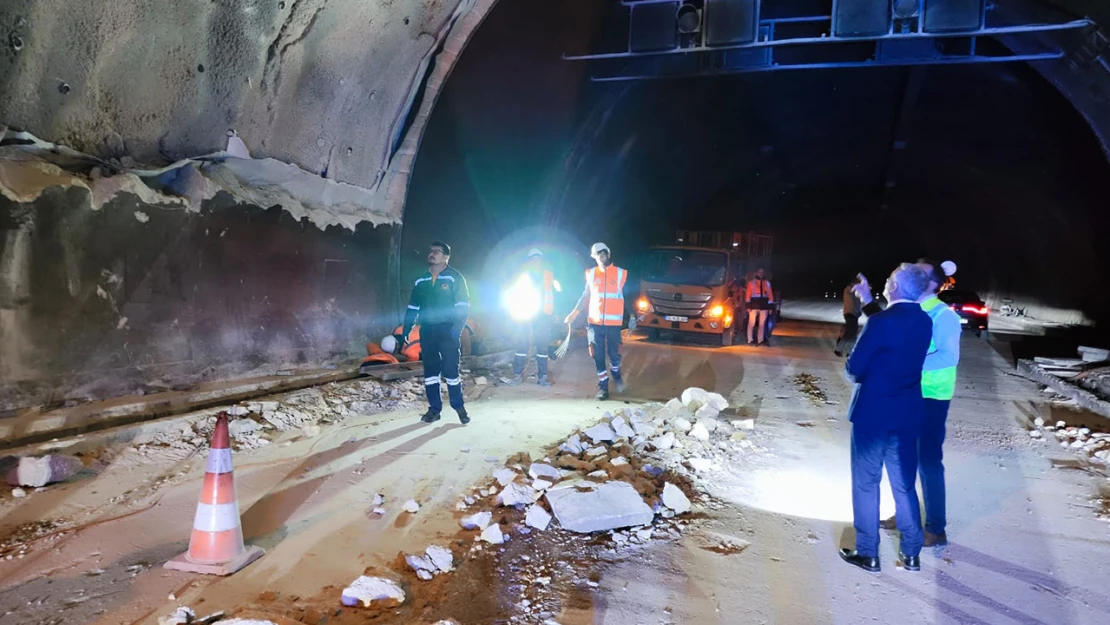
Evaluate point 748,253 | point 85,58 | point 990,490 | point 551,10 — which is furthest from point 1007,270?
point 85,58

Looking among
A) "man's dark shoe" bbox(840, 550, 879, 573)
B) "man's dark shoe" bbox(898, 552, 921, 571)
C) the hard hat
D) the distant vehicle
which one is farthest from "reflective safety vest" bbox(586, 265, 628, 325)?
the distant vehicle

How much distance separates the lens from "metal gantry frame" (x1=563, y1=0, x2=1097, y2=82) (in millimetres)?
10109

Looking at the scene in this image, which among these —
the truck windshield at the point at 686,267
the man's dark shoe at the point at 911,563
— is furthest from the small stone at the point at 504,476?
the truck windshield at the point at 686,267

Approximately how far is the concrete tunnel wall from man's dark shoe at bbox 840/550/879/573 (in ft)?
20.2

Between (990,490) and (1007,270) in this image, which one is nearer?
(990,490)

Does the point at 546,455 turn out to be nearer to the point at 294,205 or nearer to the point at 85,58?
the point at 294,205

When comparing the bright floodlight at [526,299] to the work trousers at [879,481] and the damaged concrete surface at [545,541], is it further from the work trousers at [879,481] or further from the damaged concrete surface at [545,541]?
the work trousers at [879,481]

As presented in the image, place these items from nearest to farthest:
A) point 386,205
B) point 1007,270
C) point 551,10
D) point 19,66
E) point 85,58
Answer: point 19,66, point 85,58, point 386,205, point 551,10, point 1007,270

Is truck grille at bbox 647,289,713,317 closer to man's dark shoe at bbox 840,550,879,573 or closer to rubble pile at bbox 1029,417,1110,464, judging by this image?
rubble pile at bbox 1029,417,1110,464

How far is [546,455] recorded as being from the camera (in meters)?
5.38

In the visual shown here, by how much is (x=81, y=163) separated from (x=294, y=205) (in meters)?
2.42

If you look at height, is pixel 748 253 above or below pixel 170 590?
above

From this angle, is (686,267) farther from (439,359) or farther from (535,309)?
(439,359)

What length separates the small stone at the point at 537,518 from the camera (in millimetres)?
3988
